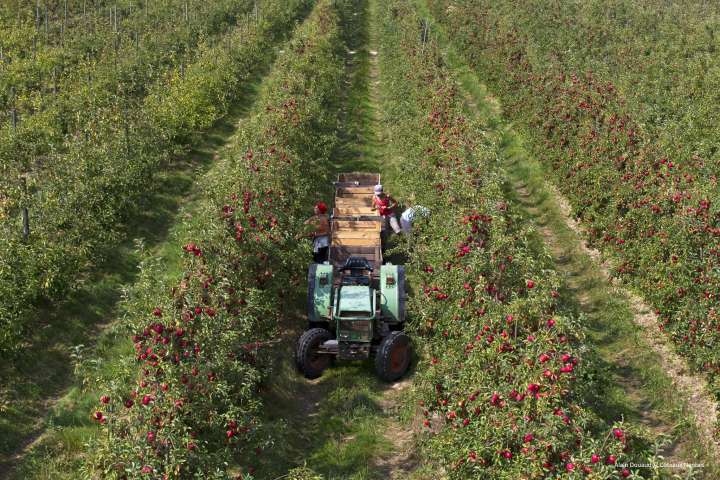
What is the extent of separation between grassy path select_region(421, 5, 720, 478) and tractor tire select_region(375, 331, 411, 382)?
3232 millimetres

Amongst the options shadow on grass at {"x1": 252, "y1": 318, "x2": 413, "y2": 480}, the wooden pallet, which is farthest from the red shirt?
shadow on grass at {"x1": 252, "y1": 318, "x2": 413, "y2": 480}

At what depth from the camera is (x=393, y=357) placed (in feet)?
34.9

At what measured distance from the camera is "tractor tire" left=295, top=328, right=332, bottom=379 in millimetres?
10586

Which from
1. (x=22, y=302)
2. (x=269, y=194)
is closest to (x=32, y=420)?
(x=22, y=302)

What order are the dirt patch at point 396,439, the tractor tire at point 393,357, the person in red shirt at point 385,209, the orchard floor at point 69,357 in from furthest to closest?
1. the person in red shirt at point 385,209
2. the tractor tire at point 393,357
3. the dirt patch at point 396,439
4. the orchard floor at point 69,357

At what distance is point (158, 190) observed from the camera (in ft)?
58.8

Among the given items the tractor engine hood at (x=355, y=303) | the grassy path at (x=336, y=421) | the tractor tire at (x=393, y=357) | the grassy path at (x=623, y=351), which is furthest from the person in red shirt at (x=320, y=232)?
the grassy path at (x=623, y=351)

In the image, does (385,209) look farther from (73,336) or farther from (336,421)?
(73,336)

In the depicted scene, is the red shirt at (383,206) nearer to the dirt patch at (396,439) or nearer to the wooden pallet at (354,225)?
the wooden pallet at (354,225)

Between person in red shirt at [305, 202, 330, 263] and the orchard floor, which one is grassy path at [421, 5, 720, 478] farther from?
the orchard floor

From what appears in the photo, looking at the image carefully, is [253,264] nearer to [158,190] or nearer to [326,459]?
[326,459]

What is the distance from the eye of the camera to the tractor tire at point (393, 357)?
10.4m

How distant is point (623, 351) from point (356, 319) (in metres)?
5.51

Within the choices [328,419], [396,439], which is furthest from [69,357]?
[396,439]
